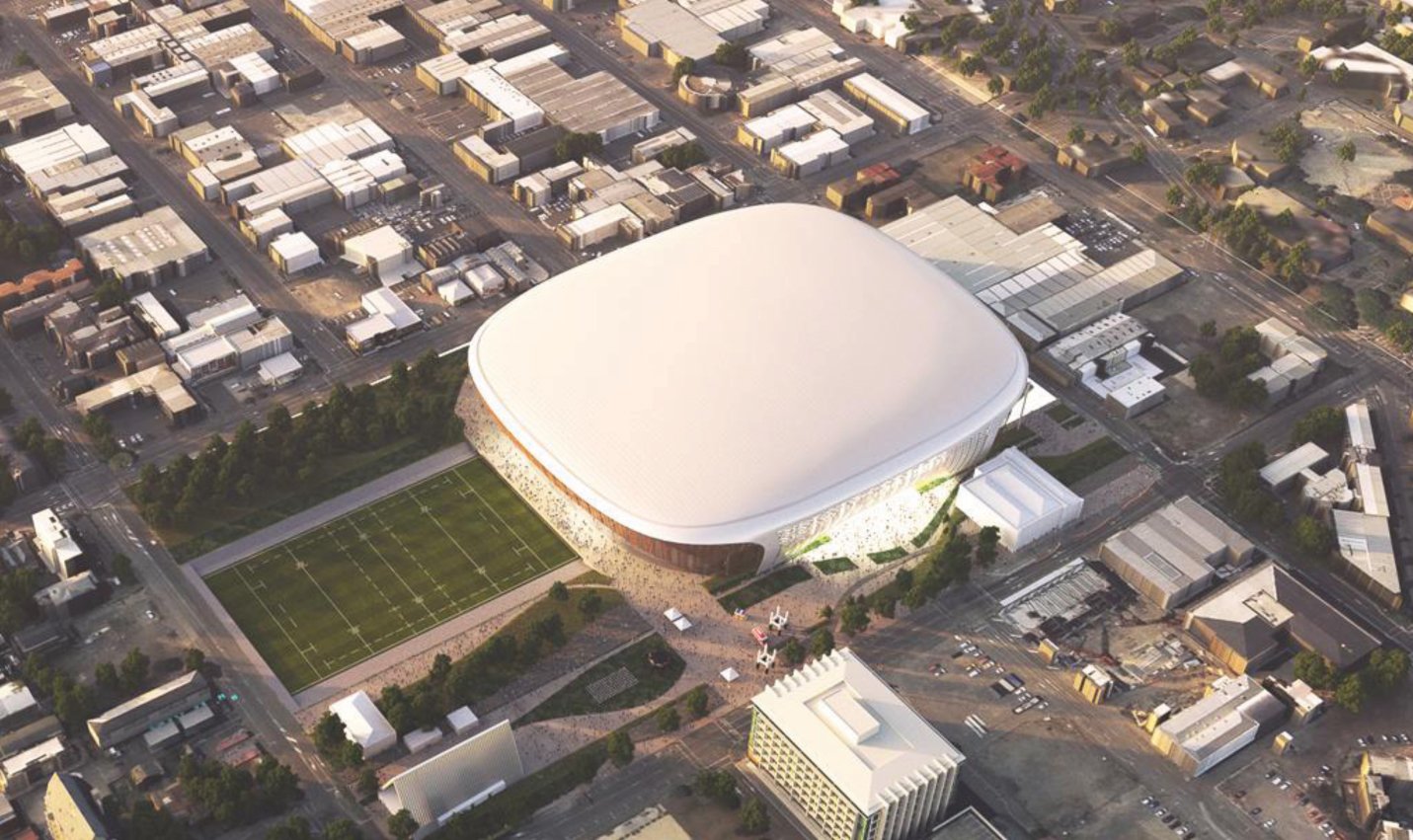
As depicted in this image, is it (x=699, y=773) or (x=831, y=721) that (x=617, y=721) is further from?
(x=831, y=721)

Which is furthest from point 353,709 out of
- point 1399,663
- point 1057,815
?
point 1399,663

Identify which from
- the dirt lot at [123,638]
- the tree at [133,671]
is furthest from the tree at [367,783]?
the tree at [133,671]

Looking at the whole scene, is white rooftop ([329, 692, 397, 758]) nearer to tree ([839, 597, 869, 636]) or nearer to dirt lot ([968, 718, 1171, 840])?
tree ([839, 597, 869, 636])

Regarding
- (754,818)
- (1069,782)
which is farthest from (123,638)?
(1069,782)

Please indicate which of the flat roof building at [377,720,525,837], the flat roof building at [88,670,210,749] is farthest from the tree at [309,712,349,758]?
the flat roof building at [88,670,210,749]

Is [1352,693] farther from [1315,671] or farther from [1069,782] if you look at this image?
[1069,782]

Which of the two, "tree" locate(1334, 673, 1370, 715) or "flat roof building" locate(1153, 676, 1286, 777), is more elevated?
"tree" locate(1334, 673, 1370, 715)
